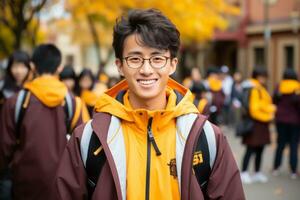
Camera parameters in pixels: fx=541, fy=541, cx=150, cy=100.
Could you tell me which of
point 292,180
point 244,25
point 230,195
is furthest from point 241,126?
point 244,25

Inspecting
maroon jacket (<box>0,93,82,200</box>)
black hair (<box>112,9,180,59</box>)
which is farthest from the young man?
maroon jacket (<box>0,93,82,200</box>)

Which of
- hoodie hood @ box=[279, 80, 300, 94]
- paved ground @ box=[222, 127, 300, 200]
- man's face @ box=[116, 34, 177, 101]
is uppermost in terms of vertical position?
man's face @ box=[116, 34, 177, 101]

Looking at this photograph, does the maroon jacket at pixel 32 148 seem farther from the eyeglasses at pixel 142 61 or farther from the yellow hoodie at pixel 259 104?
the yellow hoodie at pixel 259 104

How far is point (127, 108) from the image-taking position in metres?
2.68

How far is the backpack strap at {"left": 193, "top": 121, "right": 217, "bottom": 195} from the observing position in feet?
8.70

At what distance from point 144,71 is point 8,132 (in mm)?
2190

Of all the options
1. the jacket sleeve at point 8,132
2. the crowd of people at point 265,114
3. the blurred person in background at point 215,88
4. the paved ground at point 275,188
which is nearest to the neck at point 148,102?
the jacket sleeve at point 8,132

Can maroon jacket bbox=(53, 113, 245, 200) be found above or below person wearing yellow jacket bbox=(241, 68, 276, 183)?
above

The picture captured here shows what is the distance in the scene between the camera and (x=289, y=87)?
9.23 meters

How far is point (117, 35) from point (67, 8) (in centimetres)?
1196

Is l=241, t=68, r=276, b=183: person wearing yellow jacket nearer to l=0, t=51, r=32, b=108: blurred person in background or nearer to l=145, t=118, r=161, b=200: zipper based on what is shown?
l=0, t=51, r=32, b=108: blurred person in background

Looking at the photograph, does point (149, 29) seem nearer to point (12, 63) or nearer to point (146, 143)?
point (146, 143)

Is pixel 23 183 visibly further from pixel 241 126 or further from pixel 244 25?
pixel 244 25

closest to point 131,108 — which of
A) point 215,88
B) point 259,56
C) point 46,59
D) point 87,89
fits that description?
point 46,59
